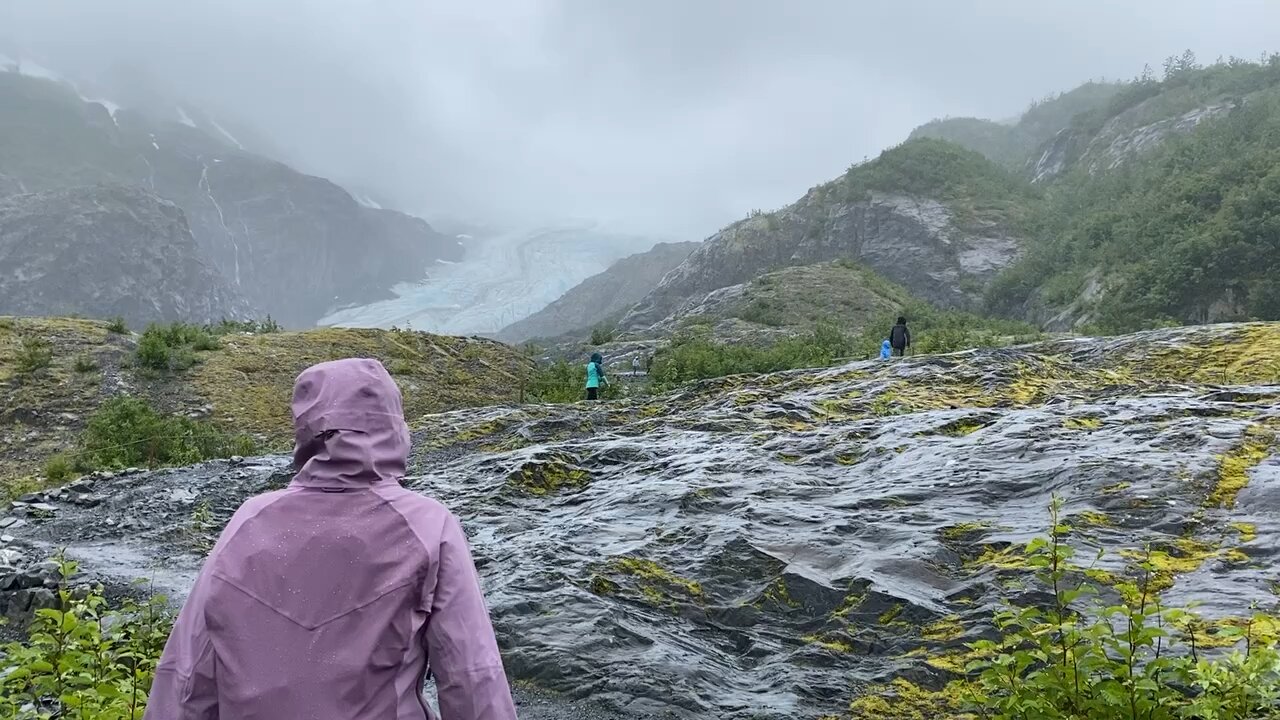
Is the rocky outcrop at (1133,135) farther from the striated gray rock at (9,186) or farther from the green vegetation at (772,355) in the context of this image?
the striated gray rock at (9,186)

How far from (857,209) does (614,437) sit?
2378 inches

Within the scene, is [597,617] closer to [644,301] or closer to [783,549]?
[783,549]

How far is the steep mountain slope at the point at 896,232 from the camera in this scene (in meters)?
58.4

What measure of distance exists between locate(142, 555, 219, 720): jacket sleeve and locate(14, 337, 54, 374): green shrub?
62.7ft

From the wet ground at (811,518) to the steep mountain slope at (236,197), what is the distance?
126160 millimetres

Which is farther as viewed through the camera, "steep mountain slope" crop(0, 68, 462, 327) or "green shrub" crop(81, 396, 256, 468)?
"steep mountain slope" crop(0, 68, 462, 327)

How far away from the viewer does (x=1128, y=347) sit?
14.9 meters

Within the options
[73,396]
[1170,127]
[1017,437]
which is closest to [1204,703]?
[1017,437]

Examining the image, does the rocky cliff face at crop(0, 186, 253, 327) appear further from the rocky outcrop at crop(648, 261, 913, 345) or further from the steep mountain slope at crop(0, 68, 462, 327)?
the rocky outcrop at crop(648, 261, 913, 345)

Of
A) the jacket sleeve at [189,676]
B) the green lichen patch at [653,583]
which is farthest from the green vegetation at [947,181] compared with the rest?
the jacket sleeve at [189,676]

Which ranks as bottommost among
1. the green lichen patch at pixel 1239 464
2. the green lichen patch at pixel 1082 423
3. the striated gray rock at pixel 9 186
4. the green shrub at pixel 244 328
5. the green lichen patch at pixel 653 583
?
the green lichen patch at pixel 653 583

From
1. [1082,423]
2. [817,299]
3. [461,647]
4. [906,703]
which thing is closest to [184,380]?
[1082,423]

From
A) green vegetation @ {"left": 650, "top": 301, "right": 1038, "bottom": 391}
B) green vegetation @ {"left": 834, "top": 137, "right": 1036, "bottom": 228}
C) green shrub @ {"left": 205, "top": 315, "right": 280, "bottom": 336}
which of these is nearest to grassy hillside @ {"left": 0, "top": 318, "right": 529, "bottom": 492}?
green shrub @ {"left": 205, "top": 315, "right": 280, "bottom": 336}

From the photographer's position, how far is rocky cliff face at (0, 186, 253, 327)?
10500cm
